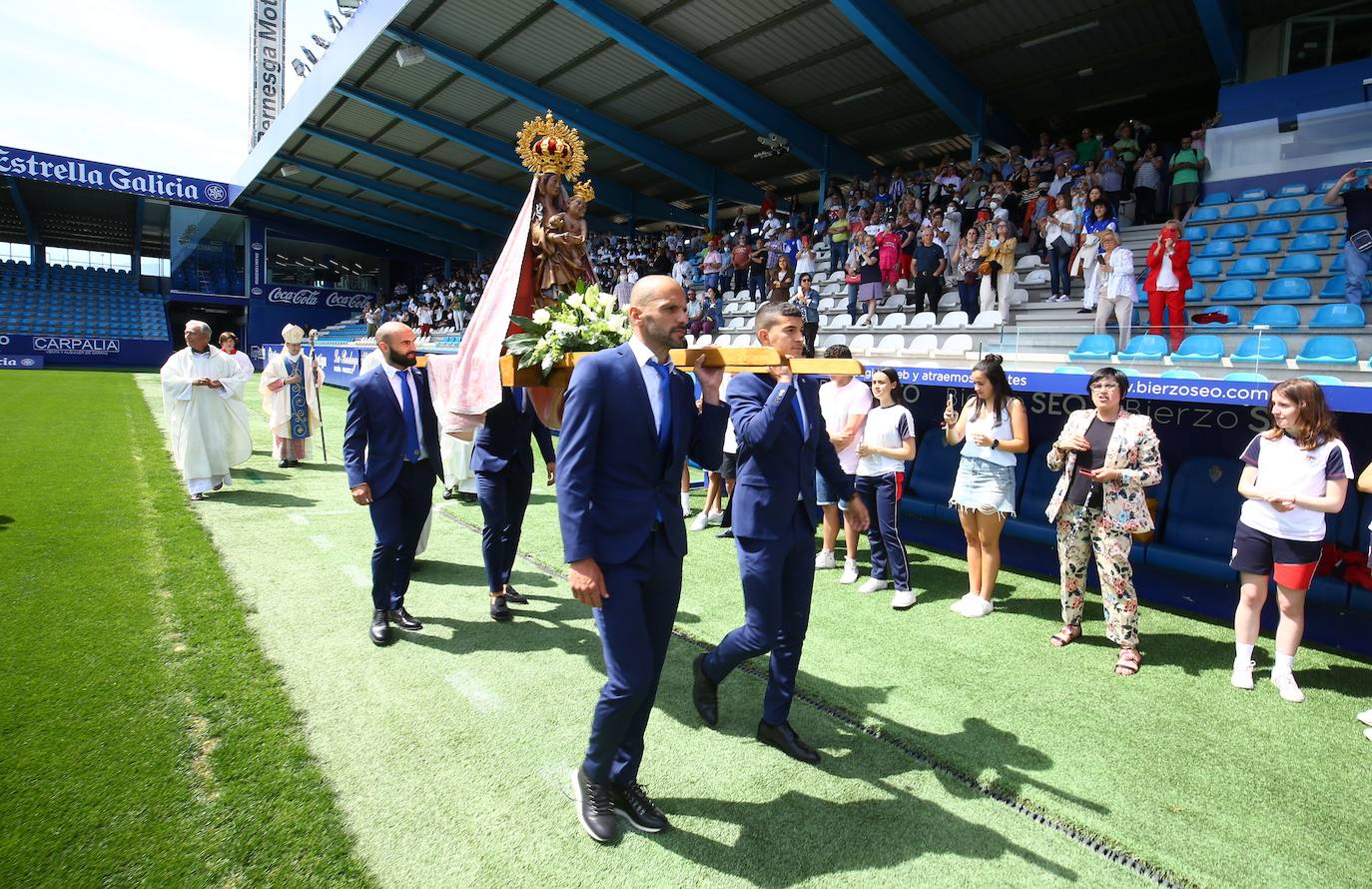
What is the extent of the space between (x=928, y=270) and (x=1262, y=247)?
15.3 feet

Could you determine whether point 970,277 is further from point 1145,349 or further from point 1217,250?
point 1145,349

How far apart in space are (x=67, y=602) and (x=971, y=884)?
5.57 m

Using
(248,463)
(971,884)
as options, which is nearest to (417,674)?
(971,884)

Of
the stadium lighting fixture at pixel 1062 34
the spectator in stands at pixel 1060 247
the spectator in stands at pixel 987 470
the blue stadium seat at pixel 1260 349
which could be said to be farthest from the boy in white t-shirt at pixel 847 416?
the stadium lighting fixture at pixel 1062 34

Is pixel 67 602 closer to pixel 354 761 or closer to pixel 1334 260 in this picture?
pixel 354 761

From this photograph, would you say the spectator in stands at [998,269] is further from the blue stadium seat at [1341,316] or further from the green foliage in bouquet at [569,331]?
the green foliage in bouquet at [569,331]

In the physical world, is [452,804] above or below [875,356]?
below

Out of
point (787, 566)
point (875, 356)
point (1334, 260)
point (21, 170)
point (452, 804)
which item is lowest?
point (452, 804)

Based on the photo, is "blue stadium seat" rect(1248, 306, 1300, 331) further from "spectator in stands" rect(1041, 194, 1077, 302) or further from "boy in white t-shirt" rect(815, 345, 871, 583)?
"boy in white t-shirt" rect(815, 345, 871, 583)

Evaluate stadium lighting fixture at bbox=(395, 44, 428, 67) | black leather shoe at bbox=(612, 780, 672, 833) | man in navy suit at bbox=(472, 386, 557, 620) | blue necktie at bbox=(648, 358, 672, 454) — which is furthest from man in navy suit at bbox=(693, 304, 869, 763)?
stadium lighting fixture at bbox=(395, 44, 428, 67)

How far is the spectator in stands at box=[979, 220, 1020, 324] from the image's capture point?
10805 millimetres

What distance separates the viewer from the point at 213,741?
3.30 metres

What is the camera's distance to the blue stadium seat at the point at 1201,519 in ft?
18.7

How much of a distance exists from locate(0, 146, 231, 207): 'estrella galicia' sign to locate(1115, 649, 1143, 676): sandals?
40.9m
